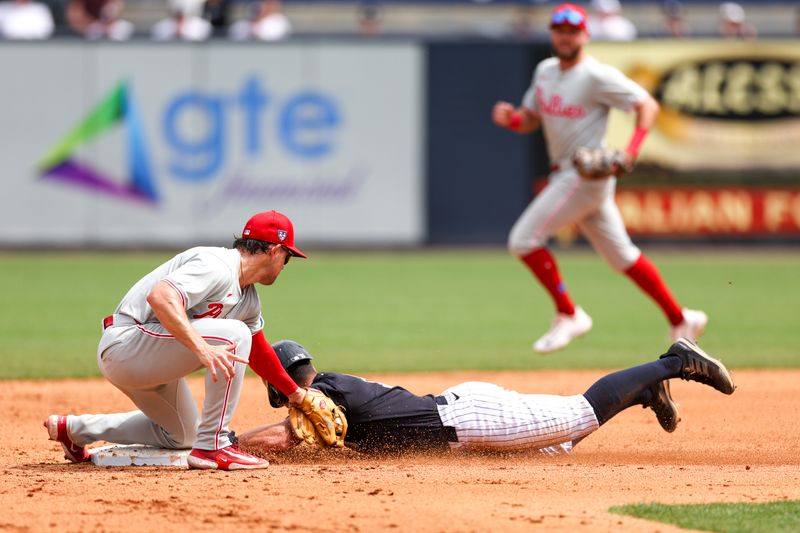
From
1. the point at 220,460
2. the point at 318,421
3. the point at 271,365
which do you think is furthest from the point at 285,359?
the point at 220,460

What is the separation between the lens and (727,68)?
53.9 ft

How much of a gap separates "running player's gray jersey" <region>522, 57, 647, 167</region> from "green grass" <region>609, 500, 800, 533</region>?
169 inches

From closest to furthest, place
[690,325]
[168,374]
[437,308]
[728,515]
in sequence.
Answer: [728,515], [168,374], [690,325], [437,308]

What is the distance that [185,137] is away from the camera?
16.2m

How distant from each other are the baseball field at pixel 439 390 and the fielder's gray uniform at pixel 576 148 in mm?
897

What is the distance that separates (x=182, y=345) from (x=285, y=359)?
0.58 m

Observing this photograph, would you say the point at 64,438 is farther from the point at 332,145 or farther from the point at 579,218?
the point at 332,145

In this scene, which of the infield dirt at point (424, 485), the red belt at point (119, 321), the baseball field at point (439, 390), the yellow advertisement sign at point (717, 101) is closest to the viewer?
the infield dirt at point (424, 485)

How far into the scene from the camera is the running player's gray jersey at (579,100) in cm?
851

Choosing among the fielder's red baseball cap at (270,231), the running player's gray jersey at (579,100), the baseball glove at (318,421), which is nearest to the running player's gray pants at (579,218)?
the running player's gray jersey at (579,100)

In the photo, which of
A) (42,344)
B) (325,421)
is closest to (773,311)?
(42,344)

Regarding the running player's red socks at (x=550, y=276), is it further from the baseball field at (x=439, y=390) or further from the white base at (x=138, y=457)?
the white base at (x=138, y=457)

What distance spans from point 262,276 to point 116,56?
1171cm

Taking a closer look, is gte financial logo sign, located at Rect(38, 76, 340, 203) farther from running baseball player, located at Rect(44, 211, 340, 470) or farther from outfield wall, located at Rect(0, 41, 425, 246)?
running baseball player, located at Rect(44, 211, 340, 470)
